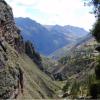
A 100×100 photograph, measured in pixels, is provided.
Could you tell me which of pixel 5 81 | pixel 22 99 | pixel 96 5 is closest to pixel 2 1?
pixel 22 99

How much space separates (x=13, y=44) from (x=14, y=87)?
67.8 metres

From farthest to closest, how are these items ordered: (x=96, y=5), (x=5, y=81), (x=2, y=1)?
(x=2, y=1)
(x=5, y=81)
(x=96, y=5)

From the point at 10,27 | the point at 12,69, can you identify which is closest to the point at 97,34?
the point at 12,69

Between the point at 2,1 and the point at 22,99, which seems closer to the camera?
the point at 22,99

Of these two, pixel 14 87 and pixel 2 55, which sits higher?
pixel 2 55

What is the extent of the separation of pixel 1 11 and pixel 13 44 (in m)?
21.1

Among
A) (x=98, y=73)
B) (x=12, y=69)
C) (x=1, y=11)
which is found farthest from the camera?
(x=1, y=11)

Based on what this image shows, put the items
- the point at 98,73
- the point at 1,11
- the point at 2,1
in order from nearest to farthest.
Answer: the point at 98,73, the point at 1,11, the point at 2,1

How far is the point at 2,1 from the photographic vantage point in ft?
497

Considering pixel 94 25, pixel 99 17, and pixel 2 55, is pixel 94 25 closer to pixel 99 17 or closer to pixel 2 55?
pixel 99 17

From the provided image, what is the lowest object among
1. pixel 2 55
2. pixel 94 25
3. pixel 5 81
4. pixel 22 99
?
pixel 22 99

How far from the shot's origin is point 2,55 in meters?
86.5

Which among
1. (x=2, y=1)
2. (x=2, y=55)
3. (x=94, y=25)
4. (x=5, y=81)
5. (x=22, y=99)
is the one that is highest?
(x=2, y=1)

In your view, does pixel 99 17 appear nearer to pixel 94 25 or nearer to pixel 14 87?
pixel 94 25
